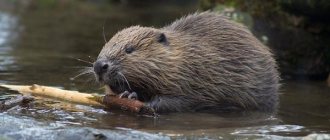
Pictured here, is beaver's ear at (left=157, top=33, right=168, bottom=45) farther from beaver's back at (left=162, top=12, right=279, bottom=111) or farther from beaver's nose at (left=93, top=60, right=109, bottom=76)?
beaver's nose at (left=93, top=60, right=109, bottom=76)

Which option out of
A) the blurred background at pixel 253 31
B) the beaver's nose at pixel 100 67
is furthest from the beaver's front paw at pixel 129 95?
the blurred background at pixel 253 31

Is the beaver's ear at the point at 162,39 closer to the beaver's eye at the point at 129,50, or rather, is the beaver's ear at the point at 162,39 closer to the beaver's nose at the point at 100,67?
the beaver's eye at the point at 129,50

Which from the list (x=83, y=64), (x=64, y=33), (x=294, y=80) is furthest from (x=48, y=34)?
(x=294, y=80)

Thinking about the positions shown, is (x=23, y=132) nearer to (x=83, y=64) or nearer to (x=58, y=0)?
(x=83, y=64)

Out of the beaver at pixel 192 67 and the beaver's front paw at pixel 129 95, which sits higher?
the beaver at pixel 192 67

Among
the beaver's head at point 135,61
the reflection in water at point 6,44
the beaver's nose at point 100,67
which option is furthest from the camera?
the reflection in water at point 6,44

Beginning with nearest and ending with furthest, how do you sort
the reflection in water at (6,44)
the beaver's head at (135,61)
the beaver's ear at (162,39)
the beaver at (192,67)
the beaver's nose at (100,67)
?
the beaver's nose at (100,67), the beaver's head at (135,61), the beaver at (192,67), the beaver's ear at (162,39), the reflection in water at (6,44)

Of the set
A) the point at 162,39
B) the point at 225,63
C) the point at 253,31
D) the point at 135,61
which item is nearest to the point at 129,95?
the point at 135,61

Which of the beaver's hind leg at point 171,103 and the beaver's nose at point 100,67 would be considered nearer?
the beaver's nose at point 100,67
